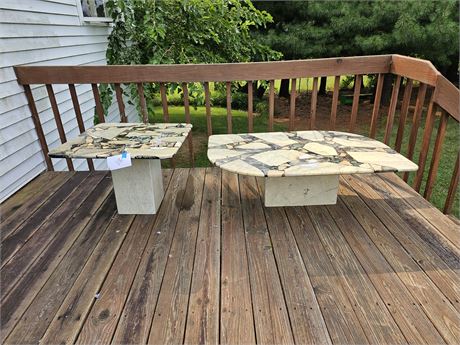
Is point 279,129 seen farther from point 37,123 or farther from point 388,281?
point 388,281

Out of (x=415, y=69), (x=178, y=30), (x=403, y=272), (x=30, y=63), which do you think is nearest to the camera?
(x=403, y=272)

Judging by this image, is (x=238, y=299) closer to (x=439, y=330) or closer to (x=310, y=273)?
(x=310, y=273)

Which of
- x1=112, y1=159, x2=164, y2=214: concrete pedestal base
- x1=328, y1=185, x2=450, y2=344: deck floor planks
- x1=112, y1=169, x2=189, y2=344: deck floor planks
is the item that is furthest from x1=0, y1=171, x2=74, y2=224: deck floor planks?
x1=328, y1=185, x2=450, y2=344: deck floor planks

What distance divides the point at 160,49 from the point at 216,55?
0.80 m

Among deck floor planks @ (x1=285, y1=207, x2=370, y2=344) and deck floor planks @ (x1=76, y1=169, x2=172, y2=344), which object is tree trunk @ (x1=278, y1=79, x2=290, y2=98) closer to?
deck floor planks @ (x1=285, y1=207, x2=370, y2=344)

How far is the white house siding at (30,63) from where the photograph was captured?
2512mm

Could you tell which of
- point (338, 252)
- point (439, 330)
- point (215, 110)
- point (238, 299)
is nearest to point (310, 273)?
point (338, 252)

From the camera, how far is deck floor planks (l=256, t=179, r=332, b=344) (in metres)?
1.32

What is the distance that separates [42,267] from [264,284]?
3.88ft

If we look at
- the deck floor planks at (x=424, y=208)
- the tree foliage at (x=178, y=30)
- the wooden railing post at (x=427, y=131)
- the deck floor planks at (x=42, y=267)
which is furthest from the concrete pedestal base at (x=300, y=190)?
the tree foliage at (x=178, y=30)

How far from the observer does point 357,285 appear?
5.12 feet

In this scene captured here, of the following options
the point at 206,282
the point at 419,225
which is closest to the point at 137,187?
the point at 206,282

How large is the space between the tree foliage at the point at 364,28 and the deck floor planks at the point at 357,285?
→ 4.74m

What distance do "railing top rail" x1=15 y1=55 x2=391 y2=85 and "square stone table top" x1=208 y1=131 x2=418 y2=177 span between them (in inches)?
20.8
